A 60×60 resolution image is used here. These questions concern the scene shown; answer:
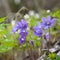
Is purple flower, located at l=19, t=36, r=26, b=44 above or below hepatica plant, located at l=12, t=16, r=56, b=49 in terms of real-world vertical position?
below

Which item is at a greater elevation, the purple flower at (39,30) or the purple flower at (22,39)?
the purple flower at (39,30)

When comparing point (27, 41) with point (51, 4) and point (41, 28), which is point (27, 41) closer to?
point (41, 28)

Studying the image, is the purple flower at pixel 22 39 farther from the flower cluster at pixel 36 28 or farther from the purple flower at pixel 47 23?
the purple flower at pixel 47 23

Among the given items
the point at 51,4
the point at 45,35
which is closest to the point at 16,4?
the point at 51,4

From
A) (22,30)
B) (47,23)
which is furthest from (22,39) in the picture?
(47,23)

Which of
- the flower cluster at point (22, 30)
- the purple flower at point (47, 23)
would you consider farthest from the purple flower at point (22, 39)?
the purple flower at point (47, 23)

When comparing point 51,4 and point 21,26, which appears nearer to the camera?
point 21,26

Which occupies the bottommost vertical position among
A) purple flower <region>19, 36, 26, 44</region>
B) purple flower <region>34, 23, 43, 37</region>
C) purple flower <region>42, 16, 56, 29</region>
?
purple flower <region>19, 36, 26, 44</region>

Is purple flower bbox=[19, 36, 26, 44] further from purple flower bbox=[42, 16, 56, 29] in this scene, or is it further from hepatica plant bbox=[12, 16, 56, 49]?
purple flower bbox=[42, 16, 56, 29]

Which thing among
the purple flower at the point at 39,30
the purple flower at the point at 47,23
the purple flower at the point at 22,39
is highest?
the purple flower at the point at 47,23

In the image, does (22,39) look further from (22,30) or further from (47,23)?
(47,23)

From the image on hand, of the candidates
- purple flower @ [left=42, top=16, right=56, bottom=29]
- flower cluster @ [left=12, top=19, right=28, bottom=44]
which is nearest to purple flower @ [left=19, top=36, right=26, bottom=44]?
flower cluster @ [left=12, top=19, right=28, bottom=44]
